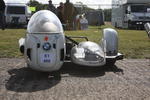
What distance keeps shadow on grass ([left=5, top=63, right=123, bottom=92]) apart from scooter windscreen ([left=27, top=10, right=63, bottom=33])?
988mm

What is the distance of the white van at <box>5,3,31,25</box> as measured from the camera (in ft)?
129

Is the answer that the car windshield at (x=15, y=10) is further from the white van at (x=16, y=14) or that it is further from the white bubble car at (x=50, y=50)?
the white bubble car at (x=50, y=50)

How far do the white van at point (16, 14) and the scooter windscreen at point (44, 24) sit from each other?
30525 mm

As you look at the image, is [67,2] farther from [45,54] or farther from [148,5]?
[45,54]

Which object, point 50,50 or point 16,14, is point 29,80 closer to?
point 50,50

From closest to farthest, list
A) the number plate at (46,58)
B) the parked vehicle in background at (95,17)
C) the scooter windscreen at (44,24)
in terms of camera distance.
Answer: the number plate at (46,58) → the scooter windscreen at (44,24) → the parked vehicle in background at (95,17)

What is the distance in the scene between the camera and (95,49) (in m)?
9.47

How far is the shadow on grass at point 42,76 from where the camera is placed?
7.42 metres

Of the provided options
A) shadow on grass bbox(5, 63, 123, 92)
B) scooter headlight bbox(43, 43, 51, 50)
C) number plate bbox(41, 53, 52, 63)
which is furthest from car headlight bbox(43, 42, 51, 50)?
shadow on grass bbox(5, 63, 123, 92)

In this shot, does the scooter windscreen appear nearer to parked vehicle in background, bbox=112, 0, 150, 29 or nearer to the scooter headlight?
the scooter headlight

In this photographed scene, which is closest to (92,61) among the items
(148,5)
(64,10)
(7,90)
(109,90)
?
(109,90)

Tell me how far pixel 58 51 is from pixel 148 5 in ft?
94.3

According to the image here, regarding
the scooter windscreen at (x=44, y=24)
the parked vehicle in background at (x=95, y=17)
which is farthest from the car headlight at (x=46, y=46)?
the parked vehicle in background at (x=95, y=17)

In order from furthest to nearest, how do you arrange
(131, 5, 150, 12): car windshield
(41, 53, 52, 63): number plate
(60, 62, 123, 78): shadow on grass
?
(131, 5, 150, 12): car windshield → (60, 62, 123, 78): shadow on grass → (41, 53, 52, 63): number plate
